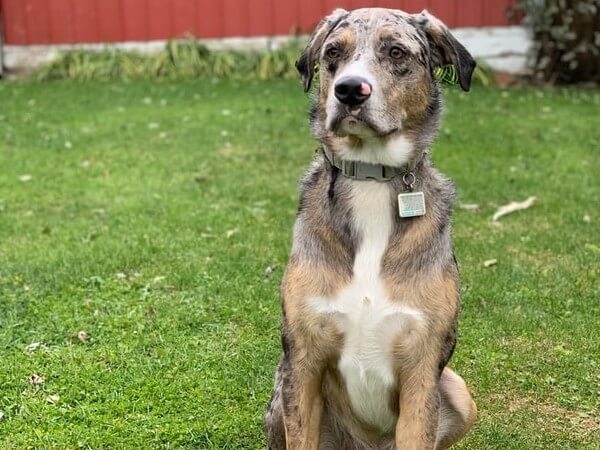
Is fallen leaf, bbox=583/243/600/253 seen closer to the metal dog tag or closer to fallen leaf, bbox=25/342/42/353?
the metal dog tag

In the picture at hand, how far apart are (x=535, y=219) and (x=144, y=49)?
26.0 ft

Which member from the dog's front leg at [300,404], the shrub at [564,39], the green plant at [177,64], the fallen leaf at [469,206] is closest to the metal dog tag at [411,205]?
the dog's front leg at [300,404]

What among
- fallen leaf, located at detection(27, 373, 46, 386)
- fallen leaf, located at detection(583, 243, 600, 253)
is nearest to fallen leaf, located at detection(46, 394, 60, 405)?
fallen leaf, located at detection(27, 373, 46, 386)

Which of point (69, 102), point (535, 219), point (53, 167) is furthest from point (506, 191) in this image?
point (69, 102)

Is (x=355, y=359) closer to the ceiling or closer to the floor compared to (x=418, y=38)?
closer to the floor

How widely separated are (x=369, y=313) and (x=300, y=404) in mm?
418

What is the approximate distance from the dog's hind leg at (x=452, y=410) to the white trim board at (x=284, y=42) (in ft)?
31.6

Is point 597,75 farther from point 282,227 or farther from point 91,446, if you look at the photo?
point 91,446

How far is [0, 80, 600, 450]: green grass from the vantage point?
424 centimetres

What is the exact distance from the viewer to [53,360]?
4.63 meters

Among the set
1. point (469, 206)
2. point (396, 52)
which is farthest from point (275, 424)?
point (469, 206)

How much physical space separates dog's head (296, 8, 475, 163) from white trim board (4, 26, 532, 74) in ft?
31.2

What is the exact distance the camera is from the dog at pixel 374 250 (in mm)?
3183

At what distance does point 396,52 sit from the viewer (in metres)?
3.23
